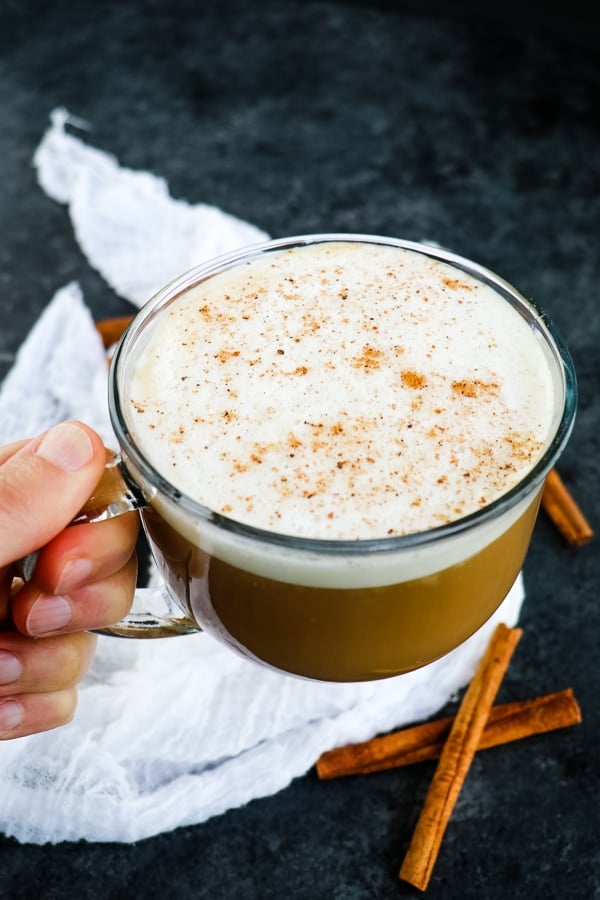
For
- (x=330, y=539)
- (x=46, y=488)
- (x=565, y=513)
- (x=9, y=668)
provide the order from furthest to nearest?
(x=565, y=513)
(x=9, y=668)
(x=46, y=488)
(x=330, y=539)

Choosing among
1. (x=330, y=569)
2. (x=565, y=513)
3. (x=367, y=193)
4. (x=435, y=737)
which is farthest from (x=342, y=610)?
(x=367, y=193)

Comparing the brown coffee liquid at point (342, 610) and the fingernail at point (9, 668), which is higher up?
the brown coffee liquid at point (342, 610)

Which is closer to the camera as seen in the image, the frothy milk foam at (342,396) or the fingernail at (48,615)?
the frothy milk foam at (342,396)

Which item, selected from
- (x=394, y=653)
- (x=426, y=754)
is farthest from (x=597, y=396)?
(x=394, y=653)

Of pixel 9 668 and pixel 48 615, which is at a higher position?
pixel 48 615

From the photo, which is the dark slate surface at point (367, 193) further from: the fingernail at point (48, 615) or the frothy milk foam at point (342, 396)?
the frothy milk foam at point (342, 396)

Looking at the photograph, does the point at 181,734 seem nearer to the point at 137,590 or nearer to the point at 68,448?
the point at 137,590

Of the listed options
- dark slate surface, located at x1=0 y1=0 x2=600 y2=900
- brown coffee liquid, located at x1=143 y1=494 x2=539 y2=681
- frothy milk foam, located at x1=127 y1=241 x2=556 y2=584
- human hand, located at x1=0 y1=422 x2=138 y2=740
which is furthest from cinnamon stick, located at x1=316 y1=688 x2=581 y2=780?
frothy milk foam, located at x1=127 y1=241 x2=556 y2=584

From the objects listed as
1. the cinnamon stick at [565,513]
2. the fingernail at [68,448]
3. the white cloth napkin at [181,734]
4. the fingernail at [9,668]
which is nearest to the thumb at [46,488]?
the fingernail at [68,448]
